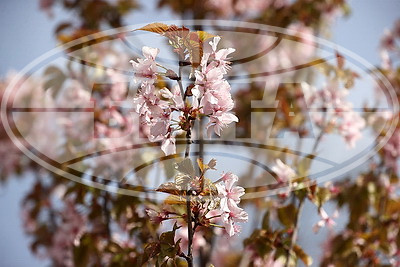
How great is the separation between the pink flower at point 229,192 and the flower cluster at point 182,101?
6 centimetres

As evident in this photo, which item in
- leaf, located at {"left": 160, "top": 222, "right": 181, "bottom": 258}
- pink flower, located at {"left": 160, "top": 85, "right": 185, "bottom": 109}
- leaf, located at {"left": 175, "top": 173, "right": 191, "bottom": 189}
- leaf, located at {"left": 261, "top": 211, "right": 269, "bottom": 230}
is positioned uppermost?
pink flower, located at {"left": 160, "top": 85, "right": 185, "bottom": 109}

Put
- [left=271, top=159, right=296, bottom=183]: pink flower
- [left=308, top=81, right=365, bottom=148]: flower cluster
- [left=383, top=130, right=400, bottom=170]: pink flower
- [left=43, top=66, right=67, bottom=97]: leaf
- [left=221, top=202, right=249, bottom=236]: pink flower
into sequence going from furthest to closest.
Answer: [left=383, top=130, right=400, bottom=170]: pink flower < [left=43, top=66, right=67, bottom=97]: leaf < [left=308, top=81, right=365, bottom=148]: flower cluster < [left=271, top=159, right=296, bottom=183]: pink flower < [left=221, top=202, right=249, bottom=236]: pink flower

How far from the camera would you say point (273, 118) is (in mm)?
A: 1725

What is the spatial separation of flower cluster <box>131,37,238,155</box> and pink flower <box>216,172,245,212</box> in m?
0.06

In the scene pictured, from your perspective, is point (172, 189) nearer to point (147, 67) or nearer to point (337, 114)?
point (147, 67)

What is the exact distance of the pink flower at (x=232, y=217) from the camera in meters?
0.61

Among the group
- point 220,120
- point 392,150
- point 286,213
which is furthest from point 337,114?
point 220,120

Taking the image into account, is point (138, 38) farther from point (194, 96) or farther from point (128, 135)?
point (194, 96)

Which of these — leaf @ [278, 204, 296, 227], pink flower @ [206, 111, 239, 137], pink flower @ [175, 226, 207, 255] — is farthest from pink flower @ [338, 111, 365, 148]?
pink flower @ [206, 111, 239, 137]

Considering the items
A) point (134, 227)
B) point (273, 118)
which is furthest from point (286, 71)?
point (134, 227)

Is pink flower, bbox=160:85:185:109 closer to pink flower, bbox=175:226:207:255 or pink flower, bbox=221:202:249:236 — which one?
pink flower, bbox=221:202:249:236

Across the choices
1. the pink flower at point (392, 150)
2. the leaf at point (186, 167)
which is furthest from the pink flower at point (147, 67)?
the pink flower at point (392, 150)

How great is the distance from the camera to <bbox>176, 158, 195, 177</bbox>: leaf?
0.63m

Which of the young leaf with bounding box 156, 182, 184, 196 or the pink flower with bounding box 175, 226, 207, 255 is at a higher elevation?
the young leaf with bounding box 156, 182, 184, 196
